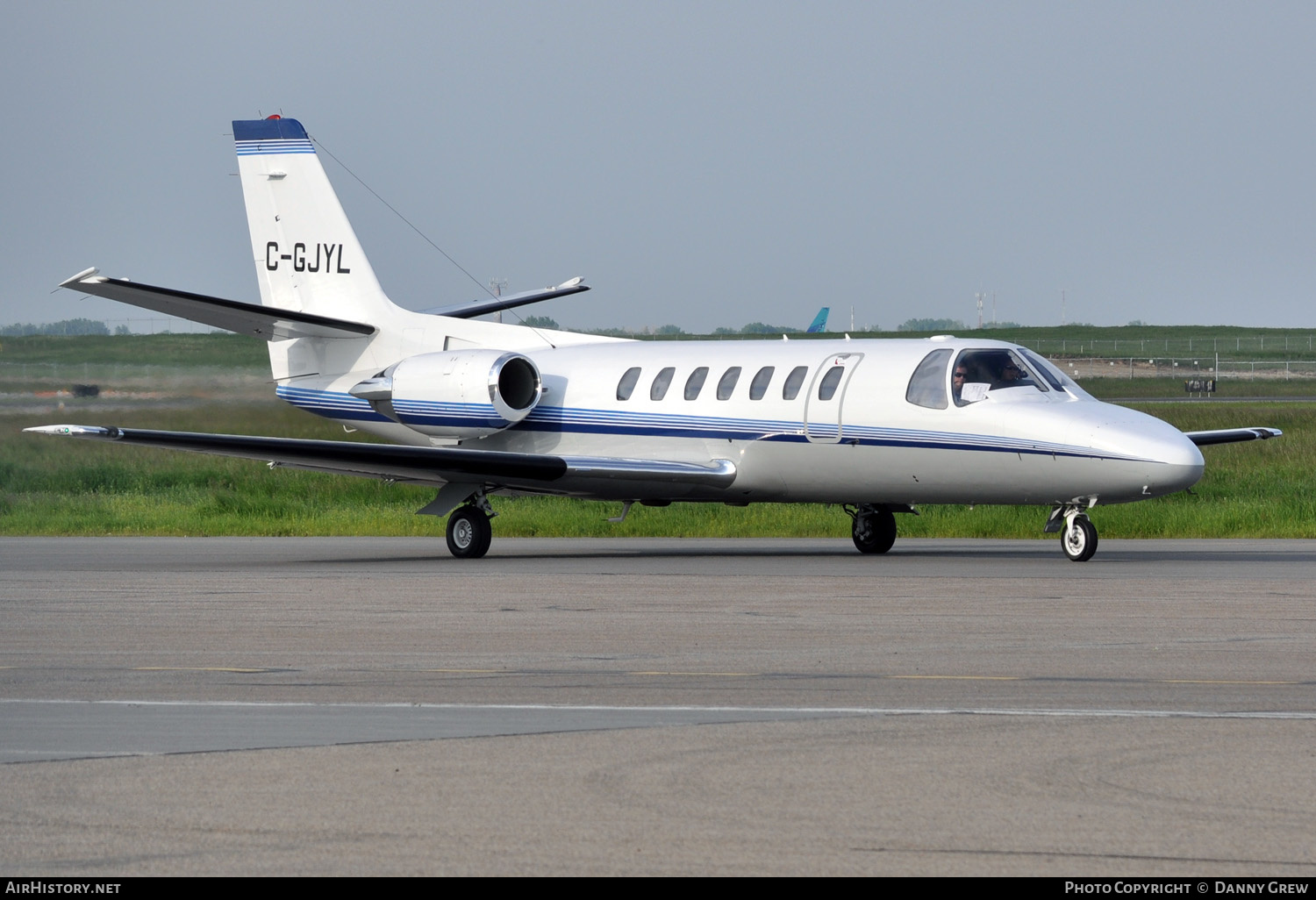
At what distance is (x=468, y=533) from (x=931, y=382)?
6198 millimetres

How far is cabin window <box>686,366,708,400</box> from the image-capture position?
22.0m

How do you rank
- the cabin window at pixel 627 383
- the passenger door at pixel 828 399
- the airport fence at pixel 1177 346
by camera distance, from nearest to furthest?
the passenger door at pixel 828 399 → the cabin window at pixel 627 383 → the airport fence at pixel 1177 346

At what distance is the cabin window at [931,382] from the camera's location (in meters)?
19.5

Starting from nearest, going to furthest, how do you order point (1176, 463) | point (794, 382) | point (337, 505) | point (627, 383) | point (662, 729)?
point (662, 729) < point (1176, 463) < point (794, 382) < point (627, 383) < point (337, 505)

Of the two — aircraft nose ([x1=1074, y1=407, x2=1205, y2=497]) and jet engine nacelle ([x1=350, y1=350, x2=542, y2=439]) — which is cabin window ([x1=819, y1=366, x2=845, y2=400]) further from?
jet engine nacelle ([x1=350, y1=350, x2=542, y2=439])

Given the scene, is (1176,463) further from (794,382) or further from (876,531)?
(794,382)

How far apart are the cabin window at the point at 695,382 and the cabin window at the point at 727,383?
310 mm

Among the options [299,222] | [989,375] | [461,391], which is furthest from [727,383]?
[299,222]

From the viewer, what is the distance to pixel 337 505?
104ft

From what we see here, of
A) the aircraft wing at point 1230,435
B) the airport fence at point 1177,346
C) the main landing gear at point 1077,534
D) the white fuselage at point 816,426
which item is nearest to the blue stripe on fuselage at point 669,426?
the white fuselage at point 816,426

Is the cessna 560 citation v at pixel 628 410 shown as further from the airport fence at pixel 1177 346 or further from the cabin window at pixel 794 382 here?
the airport fence at pixel 1177 346

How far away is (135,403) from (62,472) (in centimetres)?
805

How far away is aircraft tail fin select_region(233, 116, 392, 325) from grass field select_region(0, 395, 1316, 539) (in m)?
1.89
